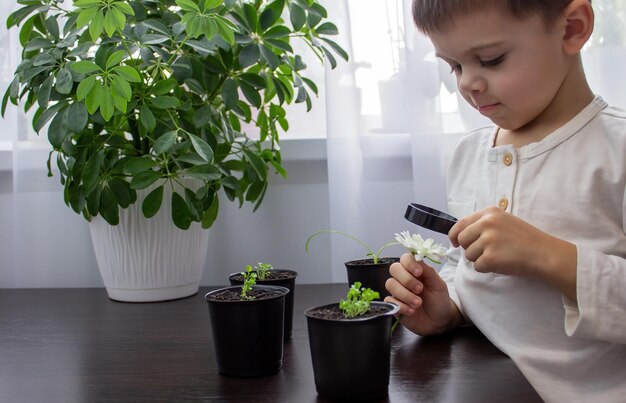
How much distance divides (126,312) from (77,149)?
280 millimetres

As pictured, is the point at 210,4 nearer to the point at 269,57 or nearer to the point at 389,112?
the point at 269,57

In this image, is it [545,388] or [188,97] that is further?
[188,97]

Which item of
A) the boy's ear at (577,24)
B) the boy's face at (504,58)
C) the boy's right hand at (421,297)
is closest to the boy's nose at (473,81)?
the boy's face at (504,58)

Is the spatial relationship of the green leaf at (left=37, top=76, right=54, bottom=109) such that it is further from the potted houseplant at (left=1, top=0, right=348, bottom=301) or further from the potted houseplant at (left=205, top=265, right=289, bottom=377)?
the potted houseplant at (left=205, top=265, right=289, bottom=377)

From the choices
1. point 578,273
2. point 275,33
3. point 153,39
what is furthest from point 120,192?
point 578,273

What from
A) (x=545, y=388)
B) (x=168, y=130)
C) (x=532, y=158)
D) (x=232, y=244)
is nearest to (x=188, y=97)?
(x=168, y=130)

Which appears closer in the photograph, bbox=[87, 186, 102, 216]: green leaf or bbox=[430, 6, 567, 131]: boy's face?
bbox=[430, 6, 567, 131]: boy's face

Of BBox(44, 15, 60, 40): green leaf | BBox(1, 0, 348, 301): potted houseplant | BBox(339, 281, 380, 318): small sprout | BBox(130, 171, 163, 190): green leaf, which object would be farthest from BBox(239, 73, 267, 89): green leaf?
BBox(339, 281, 380, 318): small sprout

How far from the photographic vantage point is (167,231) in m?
1.17

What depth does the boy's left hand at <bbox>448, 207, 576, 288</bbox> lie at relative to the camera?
0.69 m

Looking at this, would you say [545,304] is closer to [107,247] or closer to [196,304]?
[196,304]

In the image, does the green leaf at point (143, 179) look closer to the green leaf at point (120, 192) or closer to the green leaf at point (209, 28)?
the green leaf at point (120, 192)

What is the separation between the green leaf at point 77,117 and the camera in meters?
0.99

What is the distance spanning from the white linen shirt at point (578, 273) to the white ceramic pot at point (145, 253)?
0.57m
